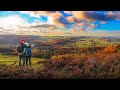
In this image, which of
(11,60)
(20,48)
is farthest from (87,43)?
(11,60)

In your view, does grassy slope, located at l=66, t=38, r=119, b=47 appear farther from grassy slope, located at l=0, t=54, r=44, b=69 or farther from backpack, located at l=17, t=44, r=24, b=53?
backpack, located at l=17, t=44, r=24, b=53

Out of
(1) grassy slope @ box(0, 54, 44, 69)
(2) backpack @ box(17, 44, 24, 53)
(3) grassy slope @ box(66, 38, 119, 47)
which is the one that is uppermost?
(3) grassy slope @ box(66, 38, 119, 47)

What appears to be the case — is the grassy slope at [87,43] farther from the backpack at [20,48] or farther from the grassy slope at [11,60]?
the backpack at [20,48]

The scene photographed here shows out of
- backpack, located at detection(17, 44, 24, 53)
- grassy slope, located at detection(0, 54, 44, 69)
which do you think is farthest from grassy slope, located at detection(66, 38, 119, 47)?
backpack, located at detection(17, 44, 24, 53)

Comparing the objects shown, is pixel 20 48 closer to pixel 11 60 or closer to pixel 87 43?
pixel 11 60

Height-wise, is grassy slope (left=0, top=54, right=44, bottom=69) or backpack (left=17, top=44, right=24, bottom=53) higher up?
backpack (left=17, top=44, right=24, bottom=53)

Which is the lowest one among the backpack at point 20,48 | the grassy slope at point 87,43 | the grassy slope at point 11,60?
the grassy slope at point 11,60

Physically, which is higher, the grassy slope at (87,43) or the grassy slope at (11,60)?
the grassy slope at (87,43)

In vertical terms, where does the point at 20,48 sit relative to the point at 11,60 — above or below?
above

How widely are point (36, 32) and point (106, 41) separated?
102 centimetres

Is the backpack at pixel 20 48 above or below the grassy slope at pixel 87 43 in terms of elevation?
below

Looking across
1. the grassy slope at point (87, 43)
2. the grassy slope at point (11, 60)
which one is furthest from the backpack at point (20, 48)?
the grassy slope at point (87, 43)

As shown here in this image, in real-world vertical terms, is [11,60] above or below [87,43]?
below
